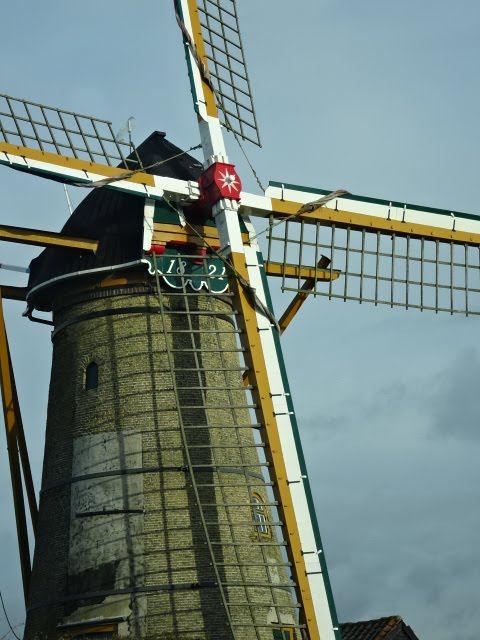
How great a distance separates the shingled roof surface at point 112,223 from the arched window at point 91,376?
1495 millimetres

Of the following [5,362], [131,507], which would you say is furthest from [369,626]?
[5,362]

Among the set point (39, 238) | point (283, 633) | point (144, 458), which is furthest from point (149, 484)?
point (39, 238)

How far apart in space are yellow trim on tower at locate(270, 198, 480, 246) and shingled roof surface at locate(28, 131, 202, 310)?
160cm

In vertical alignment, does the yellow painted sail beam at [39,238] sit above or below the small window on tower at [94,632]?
above

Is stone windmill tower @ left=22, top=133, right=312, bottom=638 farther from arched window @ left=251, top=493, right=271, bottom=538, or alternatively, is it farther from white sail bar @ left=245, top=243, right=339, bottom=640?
white sail bar @ left=245, top=243, right=339, bottom=640

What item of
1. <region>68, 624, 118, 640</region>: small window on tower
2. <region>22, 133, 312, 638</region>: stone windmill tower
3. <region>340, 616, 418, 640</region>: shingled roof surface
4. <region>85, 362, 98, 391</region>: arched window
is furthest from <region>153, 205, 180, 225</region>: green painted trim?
<region>340, 616, 418, 640</region>: shingled roof surface

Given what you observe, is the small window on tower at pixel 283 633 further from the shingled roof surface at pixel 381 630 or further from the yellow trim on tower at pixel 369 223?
the yellow trim on tower at pixel 369 223

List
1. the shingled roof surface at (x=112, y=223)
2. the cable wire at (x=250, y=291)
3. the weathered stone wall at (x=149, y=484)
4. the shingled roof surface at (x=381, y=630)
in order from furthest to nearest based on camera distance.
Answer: the shingled roof surface at (x=381, y=630), the shingled roof surface at (x=112, y=223), the cable wire at (x=250, y=291), the weathered stone wall at (x=149, y=484)

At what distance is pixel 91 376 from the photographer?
61.9 feet

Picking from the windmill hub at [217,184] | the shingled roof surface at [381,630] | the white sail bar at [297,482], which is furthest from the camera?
the shingled roof surface at [381,630]

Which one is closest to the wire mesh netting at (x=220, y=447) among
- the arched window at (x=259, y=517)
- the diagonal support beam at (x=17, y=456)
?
the arched window at (x=259, y=517)

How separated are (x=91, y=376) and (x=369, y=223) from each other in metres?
5.03

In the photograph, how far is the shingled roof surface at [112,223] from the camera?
1869 centimetres

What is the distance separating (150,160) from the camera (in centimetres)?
1964
